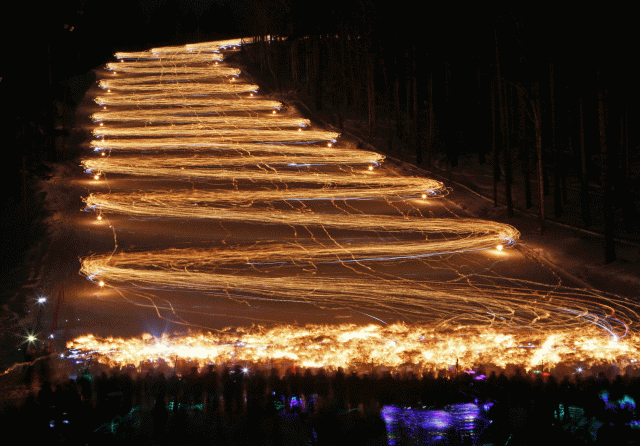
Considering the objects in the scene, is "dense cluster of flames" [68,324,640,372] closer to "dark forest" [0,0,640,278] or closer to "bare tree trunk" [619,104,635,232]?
"dark forest" [0,0,640,278]

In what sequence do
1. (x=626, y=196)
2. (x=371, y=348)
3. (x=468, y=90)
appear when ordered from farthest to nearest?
(x=468, y=90)
(x=626, y=196)
(x=371, y=348)

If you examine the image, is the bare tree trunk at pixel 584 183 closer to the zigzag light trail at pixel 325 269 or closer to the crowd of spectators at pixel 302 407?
the zigzag light trail at pixel 325 269

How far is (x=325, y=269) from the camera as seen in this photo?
14305mm

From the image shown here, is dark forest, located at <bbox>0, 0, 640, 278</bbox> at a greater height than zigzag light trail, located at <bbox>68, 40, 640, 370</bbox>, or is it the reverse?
dark forest, located at <bbox>0, 0, 640, 278</bbox>

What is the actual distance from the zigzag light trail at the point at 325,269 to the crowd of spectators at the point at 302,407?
1868 mm

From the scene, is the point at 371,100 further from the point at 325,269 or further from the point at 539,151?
the point at 325,269

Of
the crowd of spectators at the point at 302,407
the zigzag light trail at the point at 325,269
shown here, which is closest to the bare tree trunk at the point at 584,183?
the zigzag light trail at the point at 325,269

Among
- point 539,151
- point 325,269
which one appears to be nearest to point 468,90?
point 539,151

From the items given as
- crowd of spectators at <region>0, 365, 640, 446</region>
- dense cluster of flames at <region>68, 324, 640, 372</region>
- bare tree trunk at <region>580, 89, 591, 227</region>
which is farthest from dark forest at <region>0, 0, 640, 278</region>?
crowd of spectators at <region>0, 365, 640, 446</region>

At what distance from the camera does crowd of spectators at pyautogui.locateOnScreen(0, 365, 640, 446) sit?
617 cm

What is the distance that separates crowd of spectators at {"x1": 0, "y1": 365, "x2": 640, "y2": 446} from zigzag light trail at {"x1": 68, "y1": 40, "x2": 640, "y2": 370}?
187 cm

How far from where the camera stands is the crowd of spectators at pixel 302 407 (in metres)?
6.17

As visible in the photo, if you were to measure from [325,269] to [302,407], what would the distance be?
7.69m

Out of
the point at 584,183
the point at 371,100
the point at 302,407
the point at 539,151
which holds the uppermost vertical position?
the point at 371,100
